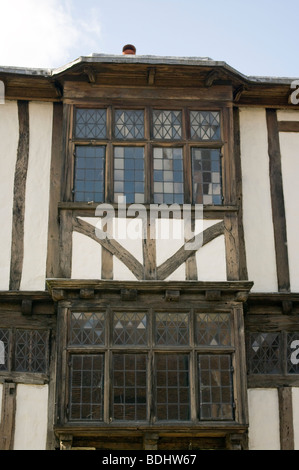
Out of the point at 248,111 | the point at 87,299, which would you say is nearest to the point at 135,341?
the point at 87,299

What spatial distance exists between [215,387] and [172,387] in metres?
0.63

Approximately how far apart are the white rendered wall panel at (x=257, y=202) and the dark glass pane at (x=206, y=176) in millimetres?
685

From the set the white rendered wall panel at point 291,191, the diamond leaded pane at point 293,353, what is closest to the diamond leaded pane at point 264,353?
the diamond leaded pane at point 293,353

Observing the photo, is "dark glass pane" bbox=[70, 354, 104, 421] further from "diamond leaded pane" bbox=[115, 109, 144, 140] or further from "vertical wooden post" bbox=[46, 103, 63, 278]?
"diamond leaded pane" bbox=[115, 109, 144, 140]

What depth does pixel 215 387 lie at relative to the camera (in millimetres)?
11016

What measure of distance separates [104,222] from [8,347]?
7.93 ft

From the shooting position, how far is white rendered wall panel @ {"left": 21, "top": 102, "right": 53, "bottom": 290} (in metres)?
12.0

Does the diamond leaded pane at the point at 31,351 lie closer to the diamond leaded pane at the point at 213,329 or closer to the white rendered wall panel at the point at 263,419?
the diamond leaded pane at the point at 213,329

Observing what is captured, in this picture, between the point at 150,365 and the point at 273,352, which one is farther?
the point at 273,352

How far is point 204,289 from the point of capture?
37.2 feet

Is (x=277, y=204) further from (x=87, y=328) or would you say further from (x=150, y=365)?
(x=87, y=328)

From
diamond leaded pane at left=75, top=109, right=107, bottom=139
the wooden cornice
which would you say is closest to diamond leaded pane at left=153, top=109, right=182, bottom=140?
diamond leaded pane at left=75, top=109, right=107, bottom=139

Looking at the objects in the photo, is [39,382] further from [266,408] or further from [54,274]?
[266,408]

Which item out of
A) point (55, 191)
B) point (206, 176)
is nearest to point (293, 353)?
point (206, 176)
